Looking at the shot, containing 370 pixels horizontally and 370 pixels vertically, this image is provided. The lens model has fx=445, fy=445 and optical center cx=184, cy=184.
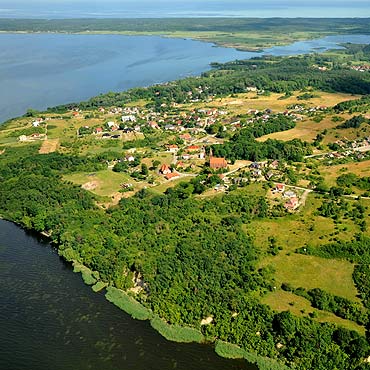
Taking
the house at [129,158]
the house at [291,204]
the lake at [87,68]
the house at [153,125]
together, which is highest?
the house at [291,204]

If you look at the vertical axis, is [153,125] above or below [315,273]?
below

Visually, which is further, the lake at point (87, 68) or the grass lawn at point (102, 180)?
the lake at point (87, 68)

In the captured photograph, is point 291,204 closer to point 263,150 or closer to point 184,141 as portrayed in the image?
point 263,150

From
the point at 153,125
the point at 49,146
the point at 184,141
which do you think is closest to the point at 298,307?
the point at 184,141

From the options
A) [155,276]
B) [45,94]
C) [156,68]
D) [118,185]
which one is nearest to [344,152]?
[118,185]

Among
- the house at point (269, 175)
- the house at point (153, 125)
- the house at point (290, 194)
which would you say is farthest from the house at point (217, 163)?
the house at point (153, 125)

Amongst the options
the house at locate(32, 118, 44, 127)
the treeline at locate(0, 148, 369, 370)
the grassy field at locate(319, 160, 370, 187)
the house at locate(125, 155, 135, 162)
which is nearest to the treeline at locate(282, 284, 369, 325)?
the treeline at locate(0, 148, 369, 370)

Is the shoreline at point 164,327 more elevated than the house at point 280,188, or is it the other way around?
the house at point 280,188

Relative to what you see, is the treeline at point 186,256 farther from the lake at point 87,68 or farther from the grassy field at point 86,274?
the lake at point 87,68

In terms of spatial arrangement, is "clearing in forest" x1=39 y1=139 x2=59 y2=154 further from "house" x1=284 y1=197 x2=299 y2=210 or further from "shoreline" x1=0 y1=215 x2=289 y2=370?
"house" x1=284 y1=197 x2=299 y2=210
